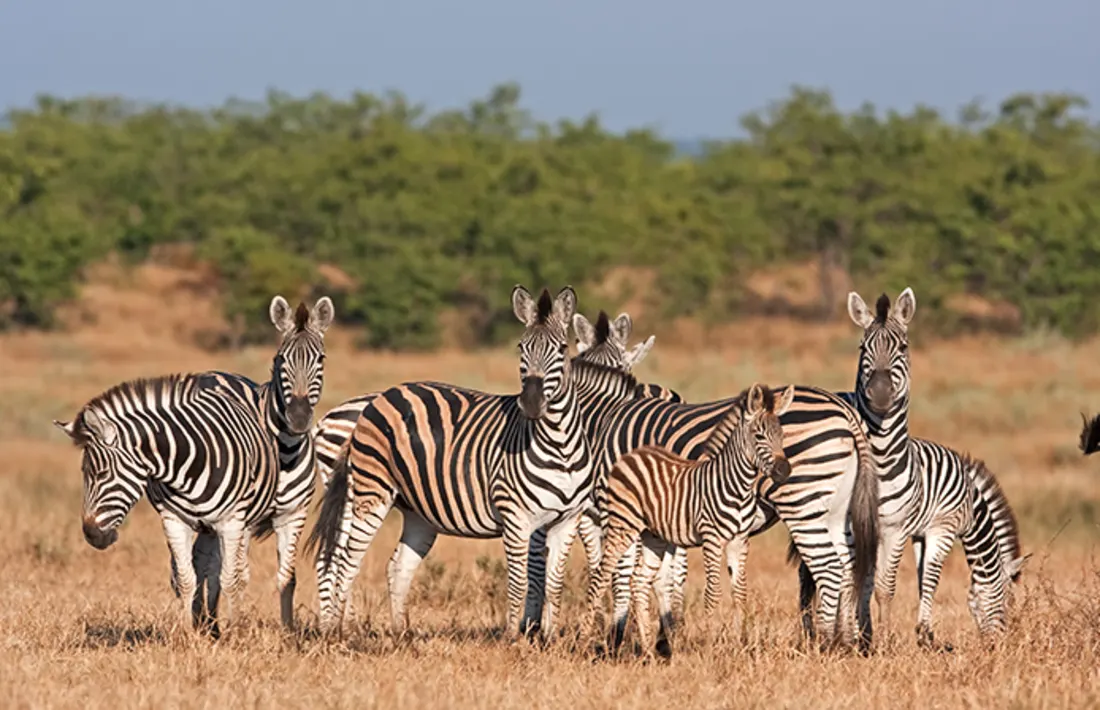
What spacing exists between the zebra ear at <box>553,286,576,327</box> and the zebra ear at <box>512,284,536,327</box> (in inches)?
2.2

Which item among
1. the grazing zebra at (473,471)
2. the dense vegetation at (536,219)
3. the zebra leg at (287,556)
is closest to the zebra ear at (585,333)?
the grazing zebra at (473,471)

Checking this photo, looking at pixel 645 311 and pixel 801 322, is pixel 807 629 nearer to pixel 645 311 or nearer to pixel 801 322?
pixel 645 311

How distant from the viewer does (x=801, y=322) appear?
5706 cm

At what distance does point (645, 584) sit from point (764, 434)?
3.95 feet

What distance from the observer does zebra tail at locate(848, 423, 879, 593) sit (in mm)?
9188

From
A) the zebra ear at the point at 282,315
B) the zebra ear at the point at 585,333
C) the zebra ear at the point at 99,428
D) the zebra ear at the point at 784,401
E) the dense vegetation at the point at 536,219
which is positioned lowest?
the zebra ear at the point at 99,428

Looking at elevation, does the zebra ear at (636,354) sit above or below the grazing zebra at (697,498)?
above

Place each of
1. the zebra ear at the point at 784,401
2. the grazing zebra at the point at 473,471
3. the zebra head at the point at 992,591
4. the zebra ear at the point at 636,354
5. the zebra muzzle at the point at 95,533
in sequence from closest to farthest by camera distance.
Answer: the zebra muzzle at the point at 95,533
the zebra ear at the point at 784,401
the grazing zebra at the point at 473,471
the zebra head at the point at 992,591
the zebra ear at the point at 636,354

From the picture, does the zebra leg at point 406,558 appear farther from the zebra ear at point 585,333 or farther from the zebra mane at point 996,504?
the zebra mane at point 996,504

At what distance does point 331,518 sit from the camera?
10094 millimetres

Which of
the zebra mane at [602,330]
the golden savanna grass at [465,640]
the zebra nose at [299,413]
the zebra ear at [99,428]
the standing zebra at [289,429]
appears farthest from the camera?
the zebra mane at [602,330]

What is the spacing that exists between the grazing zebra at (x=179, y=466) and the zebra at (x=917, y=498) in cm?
358

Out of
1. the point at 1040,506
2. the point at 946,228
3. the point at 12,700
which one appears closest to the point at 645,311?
the point at 946,228

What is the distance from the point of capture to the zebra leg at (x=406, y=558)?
1050 cm
